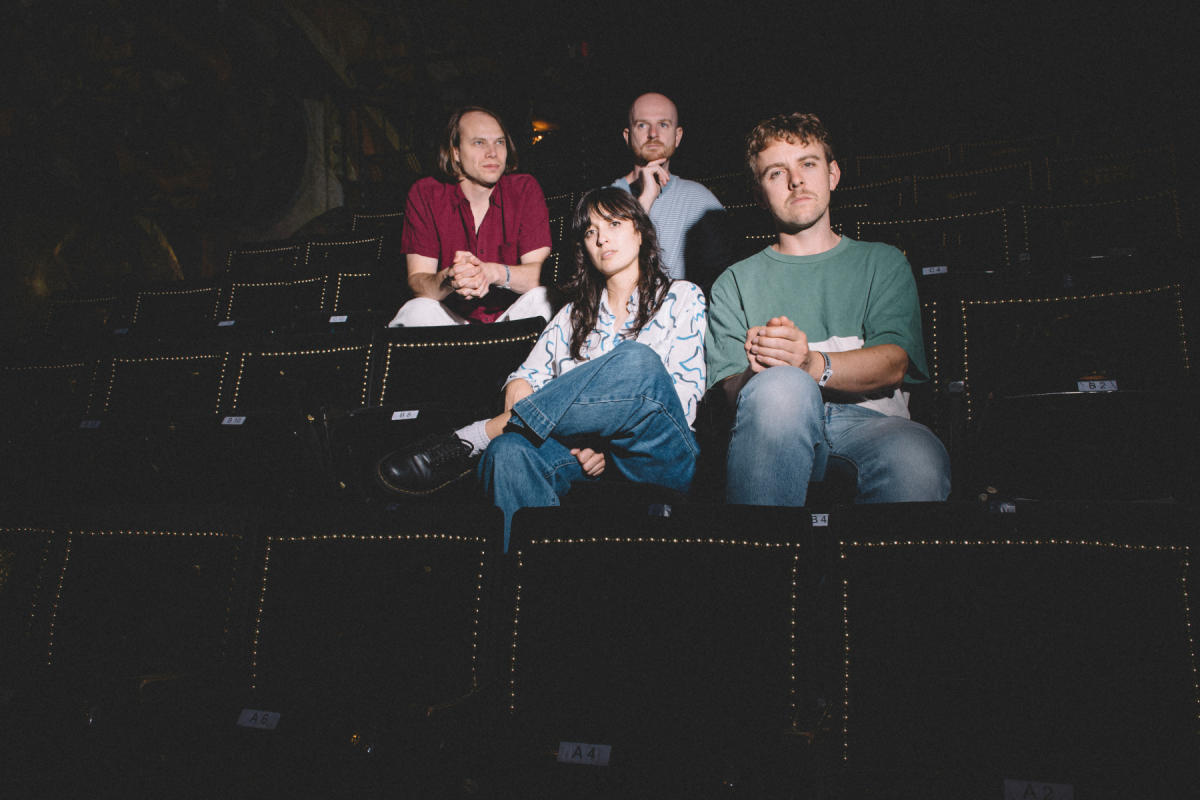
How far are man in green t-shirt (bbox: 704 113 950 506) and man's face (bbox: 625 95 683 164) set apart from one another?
803 mm

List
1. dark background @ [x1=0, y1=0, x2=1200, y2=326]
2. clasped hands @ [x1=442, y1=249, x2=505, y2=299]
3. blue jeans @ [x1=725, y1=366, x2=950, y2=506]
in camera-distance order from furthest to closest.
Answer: dark background @ [x1=0, y1=0, x2=1200, y2=326] → clasped hands @ [x1=442, y1=249, x2=505, y2=299] → blue jeans @ [x1=725, y1=366, x2=950, y2=506]

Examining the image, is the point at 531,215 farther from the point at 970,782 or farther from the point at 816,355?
the point at 970,782

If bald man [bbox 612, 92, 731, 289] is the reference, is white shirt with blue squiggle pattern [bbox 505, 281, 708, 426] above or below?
below

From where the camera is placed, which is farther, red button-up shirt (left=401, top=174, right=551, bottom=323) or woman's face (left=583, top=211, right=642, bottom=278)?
red button-up shirt (left=401, top=174, right=551, bottom=323)

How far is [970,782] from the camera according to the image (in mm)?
719

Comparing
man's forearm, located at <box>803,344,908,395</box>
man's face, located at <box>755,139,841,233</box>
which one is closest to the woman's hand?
man's forearm, located at <box>803,344,908,395</box>

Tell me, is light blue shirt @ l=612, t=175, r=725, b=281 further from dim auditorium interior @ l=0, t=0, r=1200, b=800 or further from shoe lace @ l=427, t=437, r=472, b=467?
shoe lace @ l=427, t=437, r=472, b=467

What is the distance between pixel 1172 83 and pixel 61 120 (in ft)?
17.7

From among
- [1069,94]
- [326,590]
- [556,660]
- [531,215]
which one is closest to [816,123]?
[531,215]

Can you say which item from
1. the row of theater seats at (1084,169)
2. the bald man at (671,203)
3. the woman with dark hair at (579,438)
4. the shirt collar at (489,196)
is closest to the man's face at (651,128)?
the bald man at (671,203)

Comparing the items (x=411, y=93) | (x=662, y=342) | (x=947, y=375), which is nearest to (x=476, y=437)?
(x=662, y=342)

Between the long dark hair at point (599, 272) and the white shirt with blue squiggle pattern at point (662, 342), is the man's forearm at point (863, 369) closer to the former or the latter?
the white shirt with blue squiggle pattern at point (662, 342)

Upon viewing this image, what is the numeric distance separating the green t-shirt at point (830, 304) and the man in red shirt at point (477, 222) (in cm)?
66

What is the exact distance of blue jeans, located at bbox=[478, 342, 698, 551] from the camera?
114 centimetres
